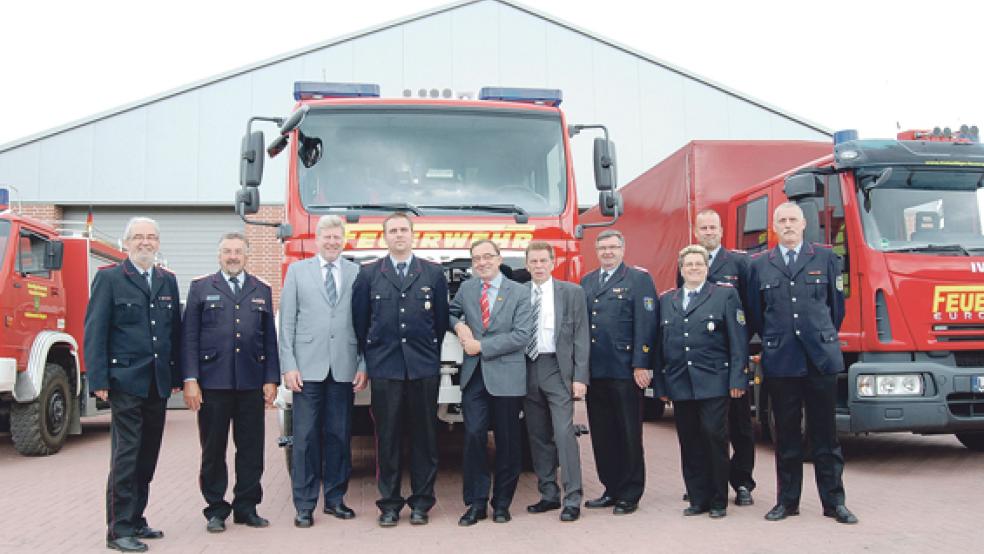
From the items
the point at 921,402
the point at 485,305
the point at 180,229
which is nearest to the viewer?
the point at 485,305

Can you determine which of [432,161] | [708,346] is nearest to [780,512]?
[708,346]

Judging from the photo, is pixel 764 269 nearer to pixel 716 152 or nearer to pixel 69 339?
pixel 716 152

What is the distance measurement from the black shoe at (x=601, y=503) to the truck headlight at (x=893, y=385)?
2455mm

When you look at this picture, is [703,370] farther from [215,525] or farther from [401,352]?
[215,525]

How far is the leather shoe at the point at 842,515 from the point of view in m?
5.47

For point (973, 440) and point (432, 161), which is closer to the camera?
point (432, 161)

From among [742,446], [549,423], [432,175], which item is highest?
[432,175]

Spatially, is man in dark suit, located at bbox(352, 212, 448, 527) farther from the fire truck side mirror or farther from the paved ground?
the fire truck side mirror

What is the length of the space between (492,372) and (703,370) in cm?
140

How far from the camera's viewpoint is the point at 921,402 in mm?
7062

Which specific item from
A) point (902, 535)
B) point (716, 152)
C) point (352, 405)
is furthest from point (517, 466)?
point (716, 152)

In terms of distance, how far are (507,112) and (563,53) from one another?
11938mm

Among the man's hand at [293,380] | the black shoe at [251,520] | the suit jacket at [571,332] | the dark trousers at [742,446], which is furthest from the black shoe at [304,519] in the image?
the dark trousers at [742,446]

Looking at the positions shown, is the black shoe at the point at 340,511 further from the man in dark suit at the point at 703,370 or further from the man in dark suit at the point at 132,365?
the man in dark suit at the point at 703,370
